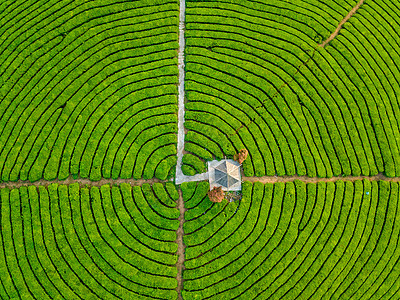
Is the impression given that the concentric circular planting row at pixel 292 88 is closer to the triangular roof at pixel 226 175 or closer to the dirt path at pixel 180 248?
the triangular roof at pixel 226 175

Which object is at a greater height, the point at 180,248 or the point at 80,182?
the point at 80,182

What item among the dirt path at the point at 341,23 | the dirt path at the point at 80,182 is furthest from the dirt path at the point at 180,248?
the dirt path at the point at 341,23

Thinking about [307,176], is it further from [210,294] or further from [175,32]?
[175,32]

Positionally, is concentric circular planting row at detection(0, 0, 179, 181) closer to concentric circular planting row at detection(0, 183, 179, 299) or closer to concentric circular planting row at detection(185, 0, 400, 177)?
concentric circular planting row at detection(0, 183, 179, 299)

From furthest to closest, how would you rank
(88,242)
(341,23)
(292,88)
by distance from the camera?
(341,23), (292,88), (88,242)

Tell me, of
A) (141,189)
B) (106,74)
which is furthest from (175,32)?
(141,189)

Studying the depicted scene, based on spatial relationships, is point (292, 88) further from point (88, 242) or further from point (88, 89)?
point (88, 242)

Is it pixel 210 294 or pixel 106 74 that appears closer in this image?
pixel 210 294

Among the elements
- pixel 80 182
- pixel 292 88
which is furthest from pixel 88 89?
pixel 292 88
